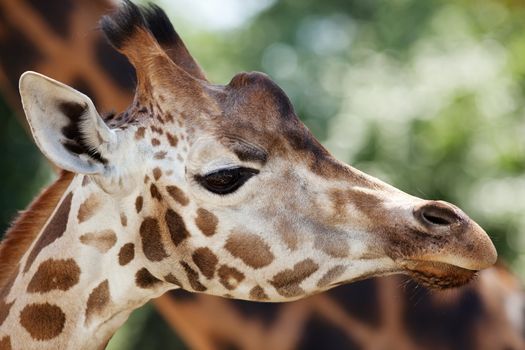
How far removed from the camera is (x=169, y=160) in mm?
3756

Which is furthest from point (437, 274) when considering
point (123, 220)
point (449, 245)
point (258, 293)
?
point (123, 220)

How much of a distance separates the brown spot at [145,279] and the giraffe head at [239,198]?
2 cm

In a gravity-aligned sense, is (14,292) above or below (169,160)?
below

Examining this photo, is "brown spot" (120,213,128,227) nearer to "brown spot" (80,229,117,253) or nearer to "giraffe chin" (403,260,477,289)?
"brown spot" (80,229,117,253)

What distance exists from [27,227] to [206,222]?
2.86 ft

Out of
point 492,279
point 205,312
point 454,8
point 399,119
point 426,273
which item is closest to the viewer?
point 426,273

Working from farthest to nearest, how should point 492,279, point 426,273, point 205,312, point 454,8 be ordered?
point 454,8 → point 492,279 → point 205,312 → point 426,273

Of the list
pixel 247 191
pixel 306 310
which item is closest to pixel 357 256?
pixel 247 191

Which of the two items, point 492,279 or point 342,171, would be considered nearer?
point 342,171

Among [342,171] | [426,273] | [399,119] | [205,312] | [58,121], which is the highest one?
[58,121]

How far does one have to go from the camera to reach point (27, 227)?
4.07m

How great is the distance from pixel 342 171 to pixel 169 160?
0.69m

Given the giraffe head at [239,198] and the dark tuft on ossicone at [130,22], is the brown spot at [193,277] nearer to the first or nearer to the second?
the giraffe head at [239,198]

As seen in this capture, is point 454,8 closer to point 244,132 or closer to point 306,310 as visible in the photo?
point 306,310
